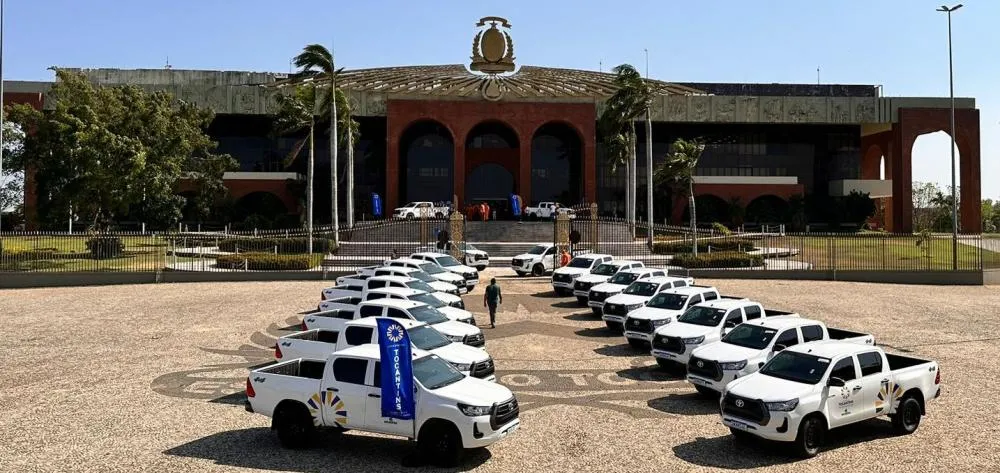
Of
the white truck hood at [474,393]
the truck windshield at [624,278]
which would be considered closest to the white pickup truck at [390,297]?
the truck windshield at [624,278]

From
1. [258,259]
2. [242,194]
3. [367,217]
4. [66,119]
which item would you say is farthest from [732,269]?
[242,194]

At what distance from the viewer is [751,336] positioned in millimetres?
15156

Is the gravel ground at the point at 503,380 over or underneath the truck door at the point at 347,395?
underneath

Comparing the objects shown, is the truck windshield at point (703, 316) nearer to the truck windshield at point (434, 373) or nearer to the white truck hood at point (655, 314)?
the white truck hood at point (655, 314)

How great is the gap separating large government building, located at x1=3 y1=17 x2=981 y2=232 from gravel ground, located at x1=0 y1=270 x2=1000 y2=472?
128 ft

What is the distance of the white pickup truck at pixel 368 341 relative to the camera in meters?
14.4

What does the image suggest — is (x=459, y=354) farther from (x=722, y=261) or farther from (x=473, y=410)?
(x=722, y=261)

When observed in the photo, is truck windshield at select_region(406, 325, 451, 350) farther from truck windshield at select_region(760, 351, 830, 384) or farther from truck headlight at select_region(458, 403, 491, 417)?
truck windshield at select_region(760, 351, 830, 384)

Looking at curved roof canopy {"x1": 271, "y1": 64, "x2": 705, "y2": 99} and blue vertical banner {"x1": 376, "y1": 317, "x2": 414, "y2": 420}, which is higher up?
curved roof canopy {"x1": 271, "y1": 64, "x2": 705, "y2": 99}

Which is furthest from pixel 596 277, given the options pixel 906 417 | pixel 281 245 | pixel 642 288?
pixel 281 245

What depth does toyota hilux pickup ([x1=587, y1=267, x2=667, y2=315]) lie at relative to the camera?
81.6 ft

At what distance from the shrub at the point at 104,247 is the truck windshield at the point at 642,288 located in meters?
26.8

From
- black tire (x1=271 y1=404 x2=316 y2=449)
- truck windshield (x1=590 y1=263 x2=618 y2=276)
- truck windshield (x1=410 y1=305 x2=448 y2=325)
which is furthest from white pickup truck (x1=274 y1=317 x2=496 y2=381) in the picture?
truck windshield (x1=590 y1=263 x2=618 y2=276)

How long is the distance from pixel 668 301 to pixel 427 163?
54389 mm
